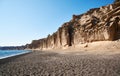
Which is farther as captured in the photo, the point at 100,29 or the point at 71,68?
the point at 100,29

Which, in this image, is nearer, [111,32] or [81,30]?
[111,32]

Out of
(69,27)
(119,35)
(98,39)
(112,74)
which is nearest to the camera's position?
(112,74)

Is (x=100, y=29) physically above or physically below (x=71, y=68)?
above

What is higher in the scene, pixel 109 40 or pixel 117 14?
pixel 117 14

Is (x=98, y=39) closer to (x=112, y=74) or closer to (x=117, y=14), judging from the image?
(x=117, y=14)

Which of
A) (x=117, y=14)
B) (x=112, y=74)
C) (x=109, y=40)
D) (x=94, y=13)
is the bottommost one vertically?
(x=112, y=74)

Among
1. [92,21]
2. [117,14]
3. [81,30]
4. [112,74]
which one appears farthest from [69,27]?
[112,74]

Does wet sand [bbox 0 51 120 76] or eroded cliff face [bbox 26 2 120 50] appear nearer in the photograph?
wet sand [bbox 0 51 120 76]

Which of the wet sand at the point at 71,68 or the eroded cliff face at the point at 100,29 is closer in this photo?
the wet sand at the point at 71,68

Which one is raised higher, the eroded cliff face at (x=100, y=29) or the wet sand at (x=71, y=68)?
the eroded cliff face at (x=100, y=29)

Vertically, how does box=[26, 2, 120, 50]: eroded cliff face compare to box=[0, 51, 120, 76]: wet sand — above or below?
above

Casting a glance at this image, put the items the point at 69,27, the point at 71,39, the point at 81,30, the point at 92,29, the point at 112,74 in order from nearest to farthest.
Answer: the point at 112,74 → the point at 92,29 → the point at 81,30 → the point at 71,39 → the point at 69,27

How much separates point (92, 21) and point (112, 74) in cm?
3562

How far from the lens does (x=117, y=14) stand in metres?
33.7
